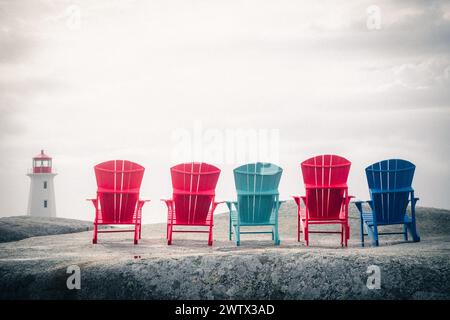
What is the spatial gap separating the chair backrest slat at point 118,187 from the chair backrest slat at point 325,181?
2952 millimetres

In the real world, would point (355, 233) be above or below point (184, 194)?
below

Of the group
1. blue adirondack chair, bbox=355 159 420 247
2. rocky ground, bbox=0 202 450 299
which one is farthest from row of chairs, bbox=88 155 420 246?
rocky ground, bbox=0 202 450 299

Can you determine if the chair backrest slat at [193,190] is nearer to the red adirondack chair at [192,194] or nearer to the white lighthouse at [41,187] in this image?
the red adirondack chair at [192,194]

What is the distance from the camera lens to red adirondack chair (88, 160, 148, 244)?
27.8ft

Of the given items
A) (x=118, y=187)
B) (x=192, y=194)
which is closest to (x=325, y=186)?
(x=192, y=194)

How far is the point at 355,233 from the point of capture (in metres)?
10.5

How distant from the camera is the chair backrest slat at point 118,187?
334 inches

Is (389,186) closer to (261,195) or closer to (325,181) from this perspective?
(325,181)

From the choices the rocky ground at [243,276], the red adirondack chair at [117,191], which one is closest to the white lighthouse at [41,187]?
the red adirondack chair at [117,191]

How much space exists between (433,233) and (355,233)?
155cm
